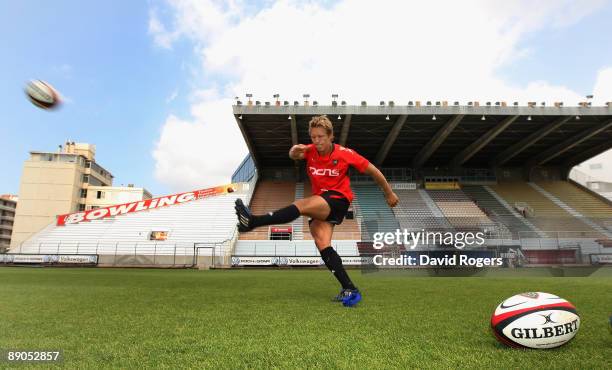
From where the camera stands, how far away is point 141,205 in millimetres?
35125

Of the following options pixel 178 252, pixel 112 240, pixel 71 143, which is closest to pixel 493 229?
pixel 178 252

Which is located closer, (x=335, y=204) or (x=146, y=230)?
(x=335, y=204)

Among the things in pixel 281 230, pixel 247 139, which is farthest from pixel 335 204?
pixel 247 139

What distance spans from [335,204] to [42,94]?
Answer: 8.25 metres

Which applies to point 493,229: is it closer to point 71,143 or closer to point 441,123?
point 441,123

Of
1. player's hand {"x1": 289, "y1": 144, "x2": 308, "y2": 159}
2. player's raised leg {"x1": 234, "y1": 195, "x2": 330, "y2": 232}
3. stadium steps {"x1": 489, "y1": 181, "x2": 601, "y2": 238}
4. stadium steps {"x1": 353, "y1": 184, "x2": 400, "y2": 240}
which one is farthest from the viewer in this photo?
stadium steps {"x1": 489, "y1": 181, "x2": 601, "y2": 238}

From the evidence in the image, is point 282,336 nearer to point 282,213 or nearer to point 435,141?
point 282,213

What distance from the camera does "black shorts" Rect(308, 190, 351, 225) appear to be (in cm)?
480

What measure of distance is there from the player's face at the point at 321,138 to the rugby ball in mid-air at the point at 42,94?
303 inches

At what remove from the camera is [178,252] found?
88.6ft

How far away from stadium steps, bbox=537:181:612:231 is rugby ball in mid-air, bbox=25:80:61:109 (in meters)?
38.5

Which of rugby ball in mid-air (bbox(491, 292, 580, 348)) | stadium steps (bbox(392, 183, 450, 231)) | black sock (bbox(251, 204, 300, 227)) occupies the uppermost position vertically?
stadium steps (bbox(392, 183, 450, 231))

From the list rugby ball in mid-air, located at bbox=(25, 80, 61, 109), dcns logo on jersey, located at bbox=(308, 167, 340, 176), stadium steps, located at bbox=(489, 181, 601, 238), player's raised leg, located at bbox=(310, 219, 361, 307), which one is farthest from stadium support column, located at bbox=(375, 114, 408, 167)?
player's raised leg, located at bbox=(310, 219, 361, 307)

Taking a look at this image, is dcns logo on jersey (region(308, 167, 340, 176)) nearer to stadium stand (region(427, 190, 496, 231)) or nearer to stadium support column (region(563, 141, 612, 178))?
stadium stand (region(427, 190, 496, 231))
